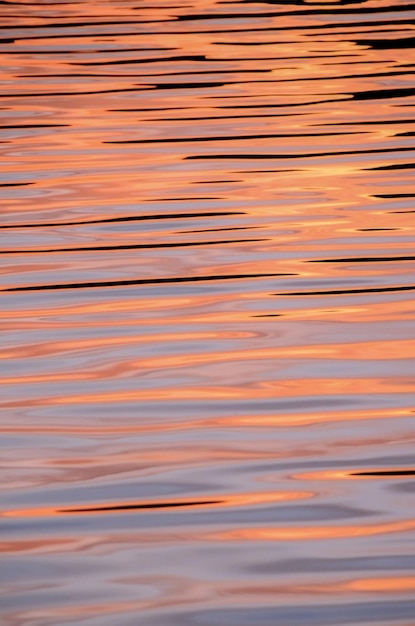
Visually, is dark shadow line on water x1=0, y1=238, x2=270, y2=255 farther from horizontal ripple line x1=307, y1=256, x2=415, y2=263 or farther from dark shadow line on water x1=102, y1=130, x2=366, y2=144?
dark shadow line on water x1=102, y1=130, x2=366, y2=144

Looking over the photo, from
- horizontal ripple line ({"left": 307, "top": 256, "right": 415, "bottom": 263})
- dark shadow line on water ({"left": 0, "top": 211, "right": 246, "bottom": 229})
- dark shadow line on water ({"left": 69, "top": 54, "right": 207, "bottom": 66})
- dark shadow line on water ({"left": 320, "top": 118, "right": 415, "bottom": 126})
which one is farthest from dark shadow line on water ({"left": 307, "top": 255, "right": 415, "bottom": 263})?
dark shadow line on water ({"left": 69, "top": 54, "right": 207, "bottom": 66})

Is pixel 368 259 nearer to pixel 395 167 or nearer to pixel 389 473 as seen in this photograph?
pixel 395 167

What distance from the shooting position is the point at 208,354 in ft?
6.53

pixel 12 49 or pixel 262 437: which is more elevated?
pixel 12 49

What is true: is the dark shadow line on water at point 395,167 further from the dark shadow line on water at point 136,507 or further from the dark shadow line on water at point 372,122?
the dark shadow line on water at point 136,507

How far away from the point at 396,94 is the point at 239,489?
2.80m

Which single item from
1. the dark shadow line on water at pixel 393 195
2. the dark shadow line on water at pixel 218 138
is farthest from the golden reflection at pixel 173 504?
the dark shadow line on water at pixel 218 138

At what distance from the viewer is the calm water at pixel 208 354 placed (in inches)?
52.5

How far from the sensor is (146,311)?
2207mm

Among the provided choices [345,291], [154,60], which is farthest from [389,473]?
[154,60]

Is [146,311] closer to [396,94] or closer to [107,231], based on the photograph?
[107,231]

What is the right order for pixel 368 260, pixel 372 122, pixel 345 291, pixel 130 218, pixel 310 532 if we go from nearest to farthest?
pixel 310 532, pixel 345 291, pixel 368 260, pixel 130 218, pixel 372 122

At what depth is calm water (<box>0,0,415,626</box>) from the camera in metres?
1.33

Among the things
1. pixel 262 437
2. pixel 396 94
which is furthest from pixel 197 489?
pixel 396 94
